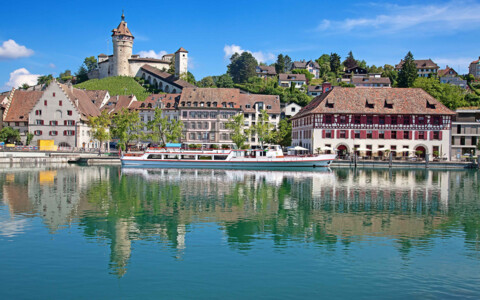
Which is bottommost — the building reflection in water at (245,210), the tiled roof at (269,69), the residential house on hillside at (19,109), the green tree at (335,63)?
the building reflection in water at (245,210)

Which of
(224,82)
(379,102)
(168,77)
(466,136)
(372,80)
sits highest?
(372,80)

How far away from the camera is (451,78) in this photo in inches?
5856

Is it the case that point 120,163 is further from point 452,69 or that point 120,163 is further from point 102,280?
point 452,69

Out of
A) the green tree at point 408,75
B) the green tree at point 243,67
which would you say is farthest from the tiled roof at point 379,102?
the green tree at point 243,67

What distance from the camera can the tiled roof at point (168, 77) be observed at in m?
129

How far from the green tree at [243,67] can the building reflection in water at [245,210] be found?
11229cm

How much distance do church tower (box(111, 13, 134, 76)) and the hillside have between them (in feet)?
14.2

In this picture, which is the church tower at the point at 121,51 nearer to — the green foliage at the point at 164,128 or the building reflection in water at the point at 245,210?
the green foliage at the point at 164,128

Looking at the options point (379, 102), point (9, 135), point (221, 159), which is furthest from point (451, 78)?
point (9, 135)

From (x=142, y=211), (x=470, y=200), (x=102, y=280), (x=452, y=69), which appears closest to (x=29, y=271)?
(x=102, y=280)

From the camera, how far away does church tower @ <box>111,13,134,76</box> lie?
14825cm

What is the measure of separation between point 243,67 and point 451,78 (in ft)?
235

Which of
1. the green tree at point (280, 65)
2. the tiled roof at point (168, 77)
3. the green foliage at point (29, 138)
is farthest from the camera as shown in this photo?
the green tree at point (280, 65)

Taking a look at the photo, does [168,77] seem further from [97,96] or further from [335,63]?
[335,63]
